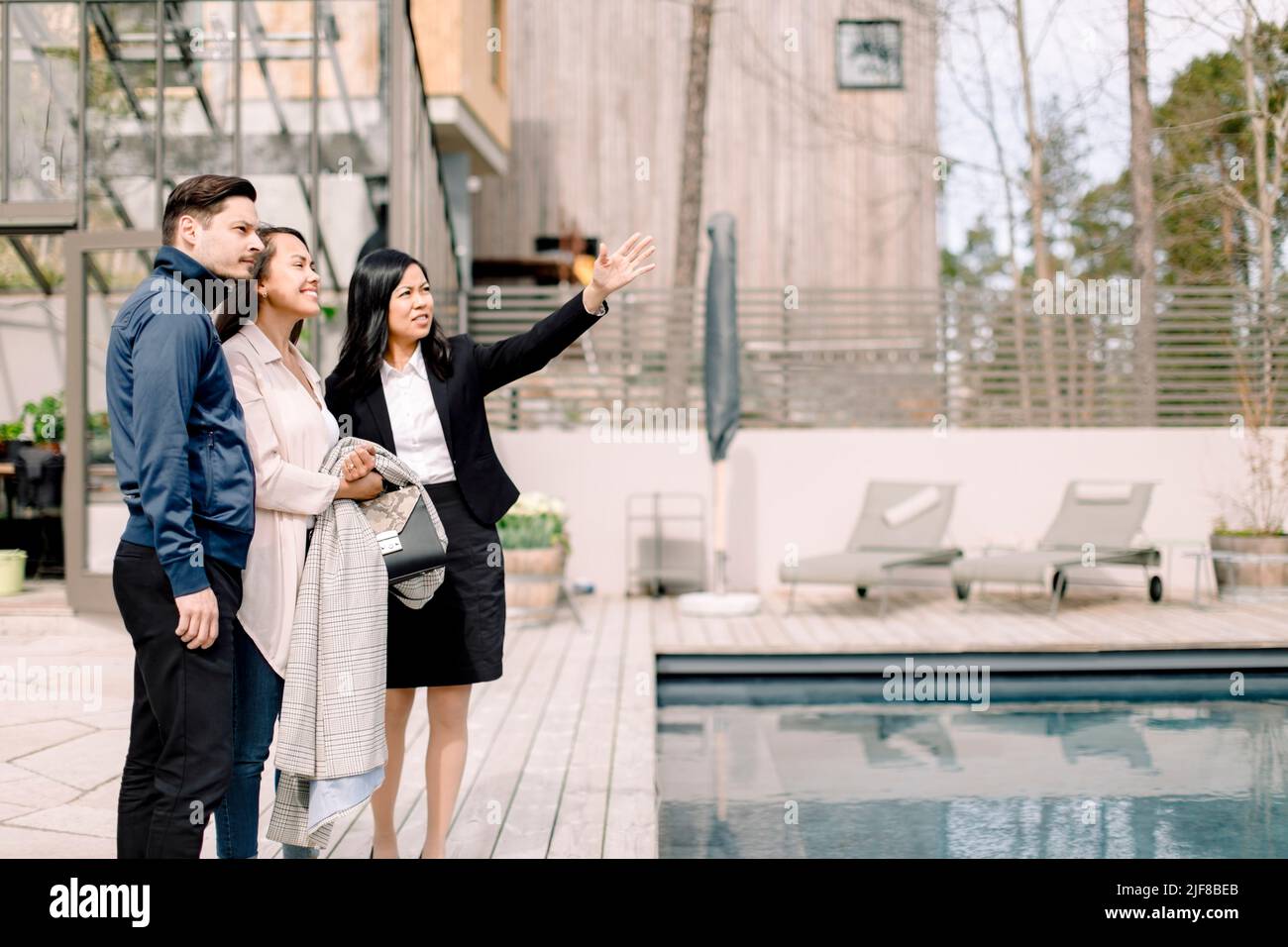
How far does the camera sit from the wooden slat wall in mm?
13539

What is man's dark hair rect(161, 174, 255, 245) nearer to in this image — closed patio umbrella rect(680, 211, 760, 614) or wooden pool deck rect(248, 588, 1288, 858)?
wooden pool deck rect(248, 588, 1288, 858)

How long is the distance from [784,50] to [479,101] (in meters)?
4.02

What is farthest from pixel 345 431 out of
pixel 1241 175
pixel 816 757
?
pixel 1241 175

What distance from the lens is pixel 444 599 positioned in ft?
9.54

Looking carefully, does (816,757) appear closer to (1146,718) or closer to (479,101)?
(1146,718)

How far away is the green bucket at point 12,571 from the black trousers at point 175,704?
2990 mm

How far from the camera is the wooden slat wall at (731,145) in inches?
533

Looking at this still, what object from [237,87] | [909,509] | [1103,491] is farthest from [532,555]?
[1103,491]

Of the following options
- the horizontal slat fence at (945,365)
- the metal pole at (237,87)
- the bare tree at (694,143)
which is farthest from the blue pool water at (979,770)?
the bare tree at (694,143)

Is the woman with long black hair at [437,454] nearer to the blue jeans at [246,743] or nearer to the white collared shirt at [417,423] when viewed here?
the white collared shirt at [417,423]

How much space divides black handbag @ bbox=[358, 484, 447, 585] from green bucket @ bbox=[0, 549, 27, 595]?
2.89 meters

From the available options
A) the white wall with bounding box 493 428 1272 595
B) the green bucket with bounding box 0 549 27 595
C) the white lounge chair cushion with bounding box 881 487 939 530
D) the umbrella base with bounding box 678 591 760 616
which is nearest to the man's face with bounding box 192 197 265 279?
the green bucket with bounding box 0 549 27 595

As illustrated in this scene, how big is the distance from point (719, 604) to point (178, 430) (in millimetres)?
5705

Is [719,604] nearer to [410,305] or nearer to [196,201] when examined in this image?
[410,305]
